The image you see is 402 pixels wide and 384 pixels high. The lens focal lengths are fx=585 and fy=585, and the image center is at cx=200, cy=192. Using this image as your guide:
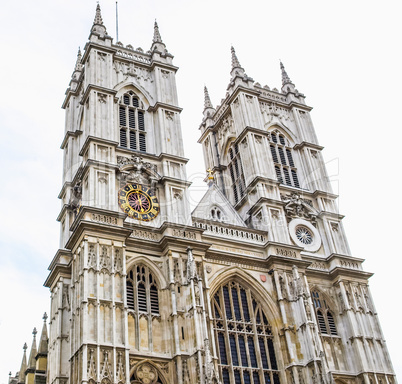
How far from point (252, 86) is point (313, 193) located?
29.5 feet

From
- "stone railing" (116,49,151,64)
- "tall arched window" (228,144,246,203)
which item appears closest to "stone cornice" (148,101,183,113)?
"stone railing" (116,49,151,64)

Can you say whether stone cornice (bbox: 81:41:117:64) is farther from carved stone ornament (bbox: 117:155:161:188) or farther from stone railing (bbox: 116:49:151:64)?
carved stone ornament (bbox: 117:155:161:188)

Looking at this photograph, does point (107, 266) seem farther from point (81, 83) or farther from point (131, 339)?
point (81, 83)

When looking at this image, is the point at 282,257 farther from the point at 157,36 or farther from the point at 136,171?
the point at 157,36

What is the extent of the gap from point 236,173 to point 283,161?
3.23m

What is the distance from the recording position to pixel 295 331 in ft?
96.8

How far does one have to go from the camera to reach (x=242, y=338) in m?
29.0

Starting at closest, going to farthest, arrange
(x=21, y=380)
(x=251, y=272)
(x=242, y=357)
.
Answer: (x=242, y=357)
(x=251, y=272)
(x=21, y=380)

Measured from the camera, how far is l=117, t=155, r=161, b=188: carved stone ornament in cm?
3170

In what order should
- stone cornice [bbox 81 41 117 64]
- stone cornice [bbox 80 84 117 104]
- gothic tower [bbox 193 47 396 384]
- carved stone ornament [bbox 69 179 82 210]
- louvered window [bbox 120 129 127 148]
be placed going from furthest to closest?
1. stone cornice [bbox 81 41 117 64]
2. stone cornice [bbox 80 84 117 104]
3. louvered window [bbox 120 129 127 148]
4. carved stone ornament [bbox 69 179 82 210]
5. gothic tower [bbox 193 47 396 384]

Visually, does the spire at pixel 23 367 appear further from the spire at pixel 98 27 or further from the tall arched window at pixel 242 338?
the spire at pixel 98 27

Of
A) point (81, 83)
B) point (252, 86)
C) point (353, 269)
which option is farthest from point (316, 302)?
point (81, 83)

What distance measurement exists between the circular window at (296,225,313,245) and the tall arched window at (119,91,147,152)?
33.7 feet

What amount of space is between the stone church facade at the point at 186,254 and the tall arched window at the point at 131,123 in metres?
0.07
